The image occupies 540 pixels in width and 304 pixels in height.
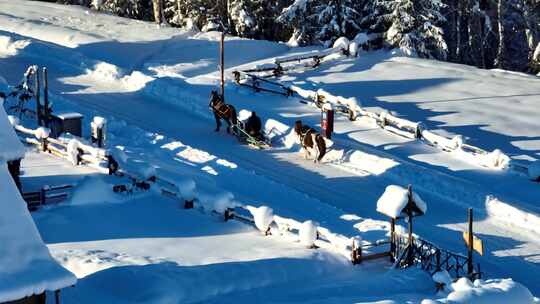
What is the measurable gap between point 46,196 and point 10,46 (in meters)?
24.3

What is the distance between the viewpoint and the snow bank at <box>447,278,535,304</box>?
16375mm

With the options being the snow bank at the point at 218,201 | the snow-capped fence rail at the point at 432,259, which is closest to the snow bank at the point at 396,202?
the snow-capped fence rail at the point at 432,259

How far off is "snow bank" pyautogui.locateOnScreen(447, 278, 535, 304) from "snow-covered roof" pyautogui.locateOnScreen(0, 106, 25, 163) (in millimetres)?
9158

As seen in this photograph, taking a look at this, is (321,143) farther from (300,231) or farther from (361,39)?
(361,39)

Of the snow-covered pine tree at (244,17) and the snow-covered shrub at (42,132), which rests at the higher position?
the snow-covered shrub at (42,132)

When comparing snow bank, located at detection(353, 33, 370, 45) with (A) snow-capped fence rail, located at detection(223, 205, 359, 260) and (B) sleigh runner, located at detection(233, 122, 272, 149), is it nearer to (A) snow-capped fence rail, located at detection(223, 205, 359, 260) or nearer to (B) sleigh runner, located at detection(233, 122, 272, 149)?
(B) sleigh runner, located at detection(233, 122, 272, 149)

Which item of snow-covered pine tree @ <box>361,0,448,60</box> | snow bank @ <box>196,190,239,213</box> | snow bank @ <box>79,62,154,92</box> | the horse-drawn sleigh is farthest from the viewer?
snow-covered pine tree @ <box>361,0,448,60</box>

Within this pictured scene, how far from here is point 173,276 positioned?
1783 centimetres

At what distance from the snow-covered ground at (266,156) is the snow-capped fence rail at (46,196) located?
51 centimetres

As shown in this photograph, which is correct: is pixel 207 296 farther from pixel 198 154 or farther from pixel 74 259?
pixel 198 154

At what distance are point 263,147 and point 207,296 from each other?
12.8 metres

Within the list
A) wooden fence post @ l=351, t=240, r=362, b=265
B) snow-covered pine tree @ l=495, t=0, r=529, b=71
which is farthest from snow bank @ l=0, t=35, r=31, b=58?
wooden fence post @ l=351, t=240, r=362, b=265

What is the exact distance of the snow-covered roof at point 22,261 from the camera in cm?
1409

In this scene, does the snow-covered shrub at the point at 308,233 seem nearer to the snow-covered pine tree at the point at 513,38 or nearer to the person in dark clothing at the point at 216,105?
the person in dark clothing at the point at 216,105
